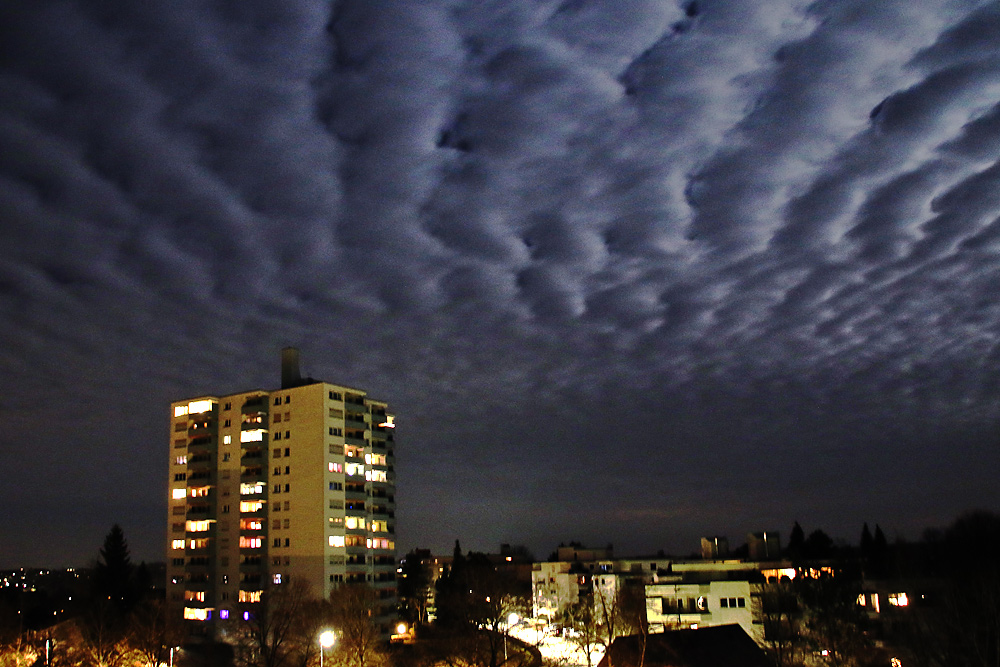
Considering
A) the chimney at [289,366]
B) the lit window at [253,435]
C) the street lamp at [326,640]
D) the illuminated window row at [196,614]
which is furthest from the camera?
the chimney at [289,366]

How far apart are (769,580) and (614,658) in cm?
4277

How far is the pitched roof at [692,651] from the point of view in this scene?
207 ft

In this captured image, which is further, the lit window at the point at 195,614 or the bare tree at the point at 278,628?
the lit window at the point at 195,614

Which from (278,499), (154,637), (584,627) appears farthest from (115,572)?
(584,627)

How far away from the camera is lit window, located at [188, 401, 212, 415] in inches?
4646

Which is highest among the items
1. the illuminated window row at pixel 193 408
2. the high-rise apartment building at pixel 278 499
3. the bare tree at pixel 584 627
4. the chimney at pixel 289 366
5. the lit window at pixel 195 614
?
the chimney at pixel 289 366

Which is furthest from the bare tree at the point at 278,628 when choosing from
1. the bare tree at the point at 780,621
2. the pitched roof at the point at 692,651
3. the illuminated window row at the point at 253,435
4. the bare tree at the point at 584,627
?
the bare tree at the point at 780,621

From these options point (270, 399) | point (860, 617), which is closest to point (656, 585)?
point (860, 617)

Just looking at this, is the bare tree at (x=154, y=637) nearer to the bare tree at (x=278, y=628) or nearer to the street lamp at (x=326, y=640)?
the bare tree at (x=278, y=628)

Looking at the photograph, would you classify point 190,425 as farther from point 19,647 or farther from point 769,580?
point 769,580

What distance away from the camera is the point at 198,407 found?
11875 centimetres

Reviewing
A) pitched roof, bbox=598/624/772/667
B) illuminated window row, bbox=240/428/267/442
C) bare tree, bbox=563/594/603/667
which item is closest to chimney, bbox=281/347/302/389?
illuminated window row, bbox=240/428/267/442

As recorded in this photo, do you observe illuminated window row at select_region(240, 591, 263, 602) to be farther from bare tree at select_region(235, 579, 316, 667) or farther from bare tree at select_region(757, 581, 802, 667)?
bare tree at select_region(757, 581, 802, 667)

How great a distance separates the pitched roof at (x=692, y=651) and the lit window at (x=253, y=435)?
6130 centimetres
